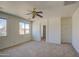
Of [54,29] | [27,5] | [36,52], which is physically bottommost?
[36,52]

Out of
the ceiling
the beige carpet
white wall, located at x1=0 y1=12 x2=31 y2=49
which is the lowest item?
the beige carpet

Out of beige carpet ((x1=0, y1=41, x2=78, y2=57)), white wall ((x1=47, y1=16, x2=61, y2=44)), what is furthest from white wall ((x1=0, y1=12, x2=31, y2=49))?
white wall ((x1=47, y1=16, x2=61, y2=44))

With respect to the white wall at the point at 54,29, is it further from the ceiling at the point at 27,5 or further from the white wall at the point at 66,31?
the ceiling at the point at 27,5

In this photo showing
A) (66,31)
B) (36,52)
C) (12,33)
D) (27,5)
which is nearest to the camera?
(27,5)

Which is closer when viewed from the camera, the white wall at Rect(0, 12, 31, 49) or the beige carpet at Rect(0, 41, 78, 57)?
the beige carpet at Rect(0, 41, 78, 57)

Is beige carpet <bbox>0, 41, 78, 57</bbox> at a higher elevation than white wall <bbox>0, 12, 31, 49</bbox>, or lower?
lower

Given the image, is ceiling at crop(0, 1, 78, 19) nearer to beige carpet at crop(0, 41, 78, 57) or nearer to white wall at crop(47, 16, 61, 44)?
beige carpet at crop(0, 41, 78, 57)

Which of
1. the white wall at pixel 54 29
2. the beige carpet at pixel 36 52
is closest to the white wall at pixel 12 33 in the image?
the beige carpet at pixel 36 52

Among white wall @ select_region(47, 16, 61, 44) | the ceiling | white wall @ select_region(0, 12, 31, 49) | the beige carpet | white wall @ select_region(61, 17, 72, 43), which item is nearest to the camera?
the ceiling

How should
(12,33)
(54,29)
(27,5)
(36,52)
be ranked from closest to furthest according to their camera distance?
(27,5) → (36,52) → (12,33) → (54,29)

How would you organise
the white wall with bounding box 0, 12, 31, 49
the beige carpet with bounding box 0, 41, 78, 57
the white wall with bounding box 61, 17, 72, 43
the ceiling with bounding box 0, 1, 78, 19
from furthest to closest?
the white wall with bounding box 61, 17, 72, 43 < the white wall with bounding box 0, 12, 31, 49 < the beige carpet with bounding box 0, 41, 78, 57 < the ceiling with bounding box 0, 1, 78, 19

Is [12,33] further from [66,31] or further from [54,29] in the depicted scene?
[66,31]

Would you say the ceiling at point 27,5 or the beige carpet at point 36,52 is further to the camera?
the beige carpet at point 36,52

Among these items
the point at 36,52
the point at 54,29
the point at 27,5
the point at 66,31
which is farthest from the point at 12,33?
the point at 66,31
